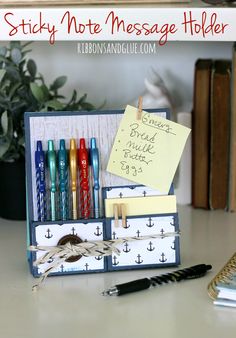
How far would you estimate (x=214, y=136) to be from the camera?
1.21 meters

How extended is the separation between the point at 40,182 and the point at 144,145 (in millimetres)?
157

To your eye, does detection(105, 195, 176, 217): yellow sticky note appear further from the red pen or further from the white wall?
the white wall

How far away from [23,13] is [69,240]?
0.33 m

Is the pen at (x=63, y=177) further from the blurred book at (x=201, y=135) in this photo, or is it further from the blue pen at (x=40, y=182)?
the blurred book at (x=201, y=135)

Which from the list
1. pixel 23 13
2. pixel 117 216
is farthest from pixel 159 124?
pixel 23 13

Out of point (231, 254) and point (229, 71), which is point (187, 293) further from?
point (229, 71)

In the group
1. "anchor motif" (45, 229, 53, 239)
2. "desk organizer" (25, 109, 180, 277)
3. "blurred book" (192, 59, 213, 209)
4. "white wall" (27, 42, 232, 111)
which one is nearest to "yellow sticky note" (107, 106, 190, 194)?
"desk organizer" (25, 109, 180, 277)

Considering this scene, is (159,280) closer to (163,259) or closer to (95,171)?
(163,259)

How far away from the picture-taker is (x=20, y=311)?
865 millimetres

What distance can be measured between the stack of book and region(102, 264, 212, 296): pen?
10.7 inches

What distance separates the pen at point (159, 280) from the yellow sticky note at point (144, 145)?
0.14 m

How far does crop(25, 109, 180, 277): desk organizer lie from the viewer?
0.96 m

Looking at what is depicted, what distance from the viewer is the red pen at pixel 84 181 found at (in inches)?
37.9

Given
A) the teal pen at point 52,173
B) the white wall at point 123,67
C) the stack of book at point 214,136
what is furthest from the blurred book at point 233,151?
the teal pen at point 52,173
